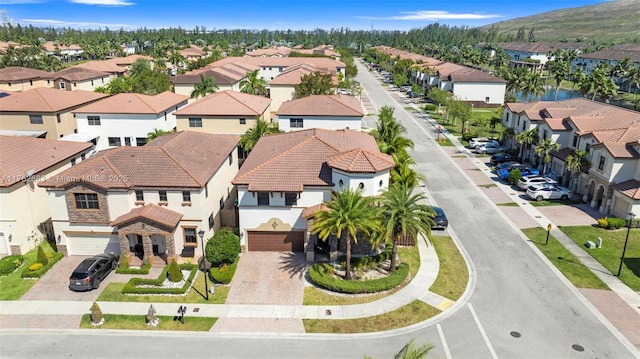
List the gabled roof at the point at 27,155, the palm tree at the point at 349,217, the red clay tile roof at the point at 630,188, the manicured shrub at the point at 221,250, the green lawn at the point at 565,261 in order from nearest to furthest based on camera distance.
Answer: the palm tree at the point at 349,217 → the green lawn at the point at 565,261 → the manicured shrub at the point at 221,250 → the gabled roof at the point at 27,155 → the red clay tile roof at the point at 630,188

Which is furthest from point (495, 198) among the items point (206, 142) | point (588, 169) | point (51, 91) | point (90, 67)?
point (90, 67)

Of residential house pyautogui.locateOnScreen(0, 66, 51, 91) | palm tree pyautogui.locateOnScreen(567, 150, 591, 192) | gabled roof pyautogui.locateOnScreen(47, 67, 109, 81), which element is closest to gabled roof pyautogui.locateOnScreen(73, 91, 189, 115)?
gabled roof pyautogui.locateOnScreen(47, 67, 109, 81)

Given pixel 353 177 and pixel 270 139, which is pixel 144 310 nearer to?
pixel 353 177

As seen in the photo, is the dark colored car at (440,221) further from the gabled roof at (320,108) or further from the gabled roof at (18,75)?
the gabled roof at (18,75)

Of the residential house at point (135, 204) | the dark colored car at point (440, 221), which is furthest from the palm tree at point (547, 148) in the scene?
the residential house at point (135, 204)

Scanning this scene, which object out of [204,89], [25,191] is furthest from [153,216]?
[204,89]

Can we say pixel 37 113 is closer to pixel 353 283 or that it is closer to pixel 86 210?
pixel 86 210
